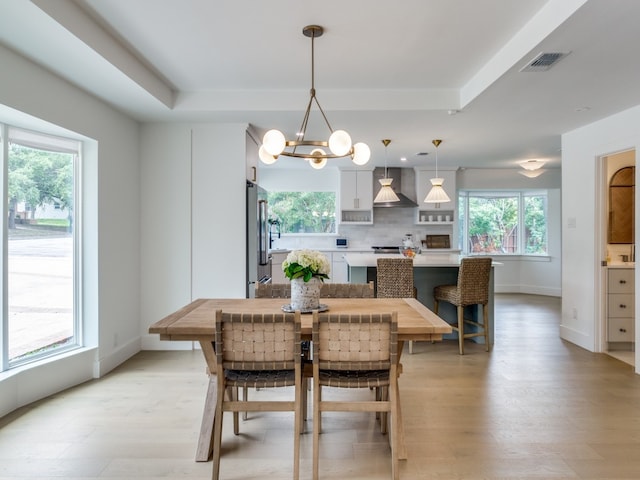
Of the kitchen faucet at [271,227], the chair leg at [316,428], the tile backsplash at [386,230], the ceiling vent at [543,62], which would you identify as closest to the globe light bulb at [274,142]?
the chair leg at [316,428]

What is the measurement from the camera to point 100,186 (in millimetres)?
3666

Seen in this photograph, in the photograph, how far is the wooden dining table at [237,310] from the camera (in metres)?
2.22

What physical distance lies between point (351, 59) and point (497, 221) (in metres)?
6.23

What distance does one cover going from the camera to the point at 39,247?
3.29 metres

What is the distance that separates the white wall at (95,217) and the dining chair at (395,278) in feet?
8.59

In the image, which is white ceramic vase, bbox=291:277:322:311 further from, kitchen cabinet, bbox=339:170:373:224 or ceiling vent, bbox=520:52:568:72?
kitchen cabinet, bbox=339:170:373:224

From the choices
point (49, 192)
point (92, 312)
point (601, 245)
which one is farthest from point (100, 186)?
point (601, 245)

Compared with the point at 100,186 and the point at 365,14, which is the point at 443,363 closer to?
the point at 365,14

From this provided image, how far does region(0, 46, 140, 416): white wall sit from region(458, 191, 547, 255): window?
20.9 feet

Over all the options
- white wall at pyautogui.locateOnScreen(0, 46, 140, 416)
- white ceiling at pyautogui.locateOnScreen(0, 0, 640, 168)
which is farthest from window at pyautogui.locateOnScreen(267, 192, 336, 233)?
white wall at pyautogui.locateOnScreen(0, 46, 140, 416)

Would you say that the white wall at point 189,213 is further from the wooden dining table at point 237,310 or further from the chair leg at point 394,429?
the chair leg at point 394,429

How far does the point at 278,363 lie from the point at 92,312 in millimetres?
2375

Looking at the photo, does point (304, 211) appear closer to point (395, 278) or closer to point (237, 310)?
point (395, 278)

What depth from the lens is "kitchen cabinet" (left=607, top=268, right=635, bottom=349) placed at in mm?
4426
